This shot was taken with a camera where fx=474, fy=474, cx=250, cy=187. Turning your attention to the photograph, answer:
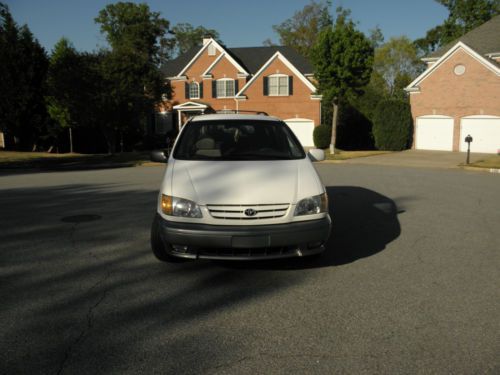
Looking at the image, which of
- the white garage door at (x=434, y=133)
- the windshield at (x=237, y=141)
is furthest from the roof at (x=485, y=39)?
the windshield at (x=237, y=141)

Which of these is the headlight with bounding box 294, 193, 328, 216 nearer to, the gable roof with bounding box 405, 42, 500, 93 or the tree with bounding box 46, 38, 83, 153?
the tree with bounding box 46, 38, 83, 153

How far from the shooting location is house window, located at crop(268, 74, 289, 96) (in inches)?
1420

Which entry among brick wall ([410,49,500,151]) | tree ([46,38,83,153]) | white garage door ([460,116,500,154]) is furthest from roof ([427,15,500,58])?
tree ([46,38,83,153])

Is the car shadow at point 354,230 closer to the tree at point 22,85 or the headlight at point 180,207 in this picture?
the headlight at point 180,207

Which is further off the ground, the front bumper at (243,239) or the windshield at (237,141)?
the windshield at (237,141)

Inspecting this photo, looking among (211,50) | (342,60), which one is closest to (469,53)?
(342,60)

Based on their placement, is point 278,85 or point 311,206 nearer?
point 311,206

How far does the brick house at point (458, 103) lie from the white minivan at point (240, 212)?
27665mm

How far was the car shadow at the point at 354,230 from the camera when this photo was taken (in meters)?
5.77

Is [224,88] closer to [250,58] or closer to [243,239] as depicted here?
[250,58]

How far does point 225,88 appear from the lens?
132 ft

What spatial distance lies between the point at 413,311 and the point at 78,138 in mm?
32365

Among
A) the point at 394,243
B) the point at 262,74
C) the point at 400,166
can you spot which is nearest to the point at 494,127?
the point at 400,166

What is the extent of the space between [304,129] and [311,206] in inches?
1231
